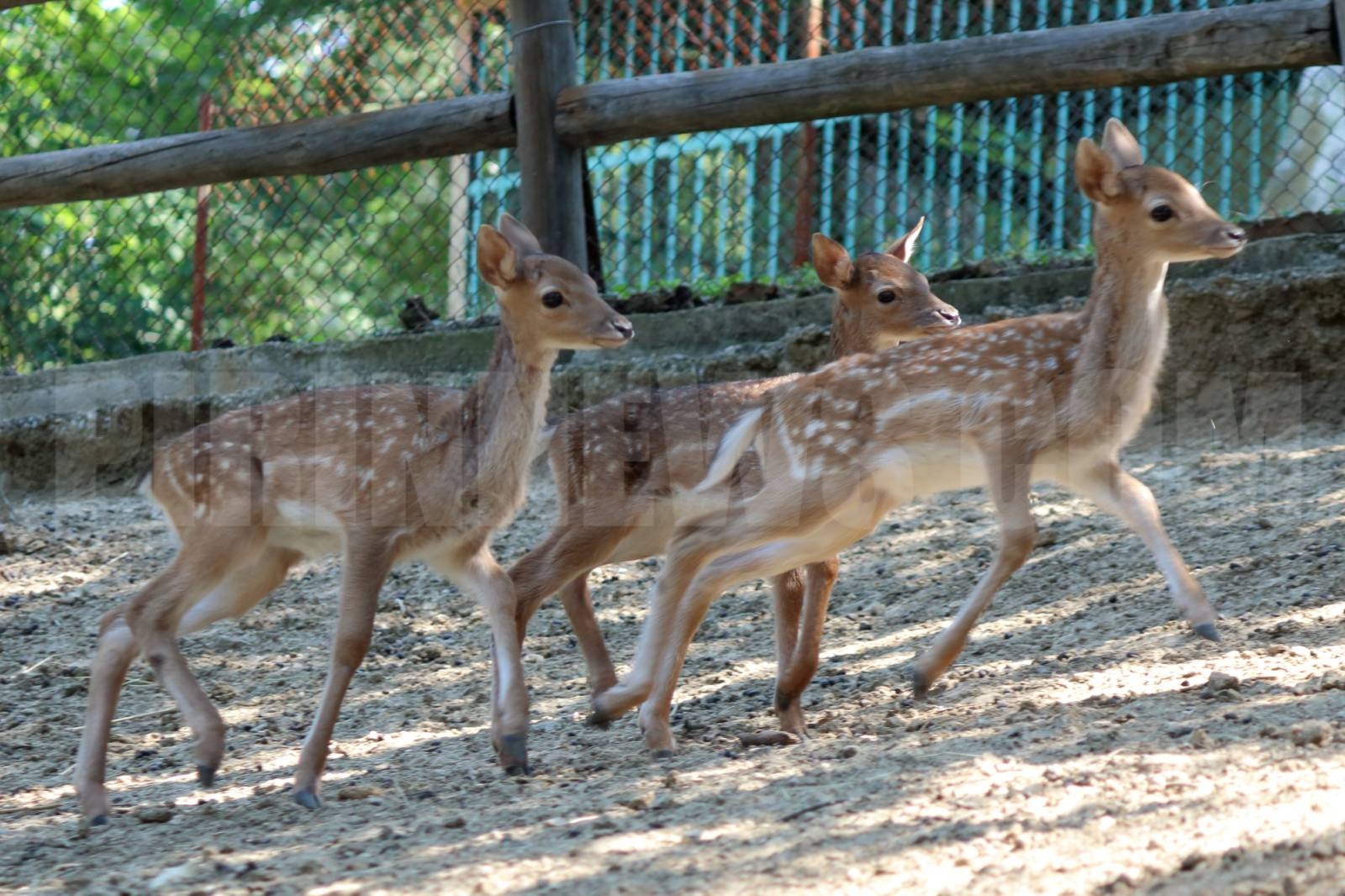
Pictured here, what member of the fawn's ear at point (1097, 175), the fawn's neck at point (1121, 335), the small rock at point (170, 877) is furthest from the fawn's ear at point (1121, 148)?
the small rock at point (170, 877)

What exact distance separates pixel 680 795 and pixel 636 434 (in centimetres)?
213

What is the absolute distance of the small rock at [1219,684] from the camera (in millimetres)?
4500

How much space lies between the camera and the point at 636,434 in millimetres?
6055

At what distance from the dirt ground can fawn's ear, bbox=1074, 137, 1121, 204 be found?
4.68ft

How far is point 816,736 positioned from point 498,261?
79.3 inches

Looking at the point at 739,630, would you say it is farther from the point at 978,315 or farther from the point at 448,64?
the point at 448,64

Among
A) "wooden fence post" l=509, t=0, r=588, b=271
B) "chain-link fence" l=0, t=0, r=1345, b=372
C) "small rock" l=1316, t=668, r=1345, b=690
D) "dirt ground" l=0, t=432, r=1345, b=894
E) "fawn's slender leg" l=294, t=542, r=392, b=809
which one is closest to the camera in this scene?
"dirt ground" l=0, t=432, r=1345, b=894

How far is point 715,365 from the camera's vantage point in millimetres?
8375

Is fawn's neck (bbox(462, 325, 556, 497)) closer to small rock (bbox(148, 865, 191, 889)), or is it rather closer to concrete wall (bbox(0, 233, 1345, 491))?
small rock (bbox(148, 865, 191, 889))

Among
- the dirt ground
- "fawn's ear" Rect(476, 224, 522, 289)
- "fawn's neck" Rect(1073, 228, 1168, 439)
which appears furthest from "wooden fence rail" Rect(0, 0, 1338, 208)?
"fawn's ear" Rect(476, 224, 522, 289)

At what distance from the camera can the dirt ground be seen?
349 cm

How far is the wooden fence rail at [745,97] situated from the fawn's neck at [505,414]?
9.12ft

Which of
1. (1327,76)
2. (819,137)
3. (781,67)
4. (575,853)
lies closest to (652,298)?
(781,67)

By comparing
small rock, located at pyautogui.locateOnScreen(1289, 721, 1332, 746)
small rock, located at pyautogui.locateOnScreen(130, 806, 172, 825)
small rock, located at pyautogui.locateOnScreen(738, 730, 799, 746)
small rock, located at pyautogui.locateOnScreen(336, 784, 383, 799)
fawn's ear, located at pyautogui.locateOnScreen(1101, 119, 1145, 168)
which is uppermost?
fawn's ear, located at pyautogui.locateOnScreen(1101, 119, 1145, 168)
